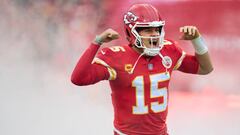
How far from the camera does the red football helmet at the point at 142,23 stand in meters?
1.62

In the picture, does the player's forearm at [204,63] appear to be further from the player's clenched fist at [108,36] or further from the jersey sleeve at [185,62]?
the player's clenched fist at [108,36]

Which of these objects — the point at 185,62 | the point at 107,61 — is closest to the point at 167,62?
the point at 185,62

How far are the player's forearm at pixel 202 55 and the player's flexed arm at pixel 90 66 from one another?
285mm

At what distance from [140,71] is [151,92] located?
0.24 ft

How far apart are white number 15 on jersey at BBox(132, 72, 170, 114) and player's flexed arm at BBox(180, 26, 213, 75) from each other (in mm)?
122

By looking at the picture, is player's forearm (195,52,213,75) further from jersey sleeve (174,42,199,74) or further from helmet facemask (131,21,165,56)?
helmet facemask (131,21,165,56)

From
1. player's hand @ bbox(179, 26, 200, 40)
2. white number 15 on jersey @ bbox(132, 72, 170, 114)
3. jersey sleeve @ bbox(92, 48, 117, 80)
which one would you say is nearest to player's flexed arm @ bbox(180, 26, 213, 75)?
player's hand @ bbox(179, 26, 200, 40)

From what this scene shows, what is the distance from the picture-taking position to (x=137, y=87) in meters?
1.64

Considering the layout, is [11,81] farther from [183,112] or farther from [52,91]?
[183,112]

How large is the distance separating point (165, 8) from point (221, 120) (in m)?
0.58

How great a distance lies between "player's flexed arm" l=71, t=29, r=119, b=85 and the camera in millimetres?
1551

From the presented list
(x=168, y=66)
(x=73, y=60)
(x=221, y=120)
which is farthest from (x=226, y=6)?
(x=168, y=66)

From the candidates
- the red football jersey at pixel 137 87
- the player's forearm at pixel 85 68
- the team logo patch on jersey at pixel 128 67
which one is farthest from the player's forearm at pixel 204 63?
the player's forearm at pixel 85 68

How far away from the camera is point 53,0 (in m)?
2.54
